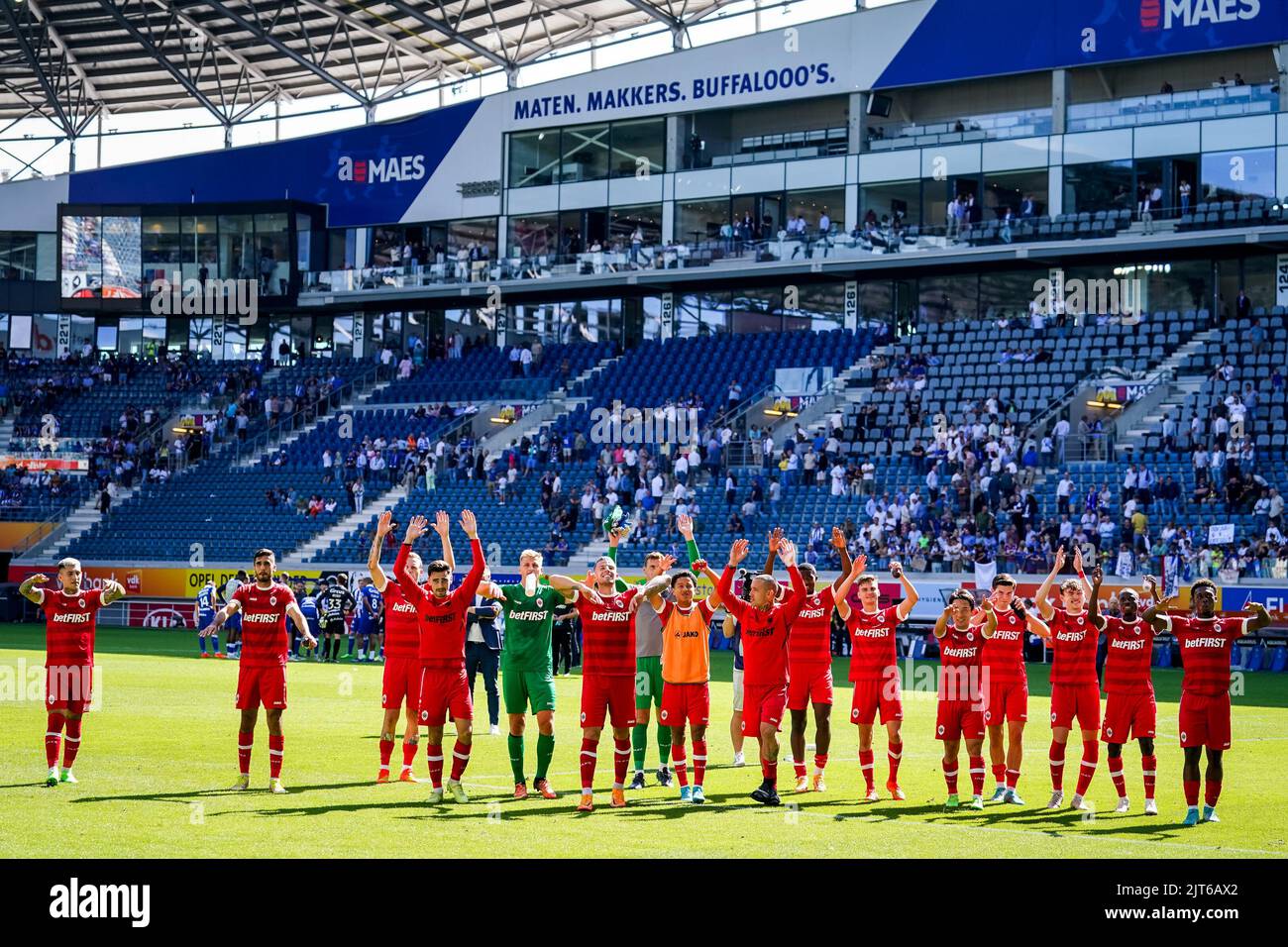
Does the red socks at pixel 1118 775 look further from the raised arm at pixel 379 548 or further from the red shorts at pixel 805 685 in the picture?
the raised arm at pixel 379 548

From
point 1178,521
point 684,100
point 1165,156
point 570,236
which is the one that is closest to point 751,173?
point 684,100

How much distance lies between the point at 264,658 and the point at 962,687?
6790mm

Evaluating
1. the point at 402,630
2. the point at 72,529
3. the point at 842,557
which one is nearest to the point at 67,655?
the point at 402,630

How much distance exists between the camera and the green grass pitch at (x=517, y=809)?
13.1 meters

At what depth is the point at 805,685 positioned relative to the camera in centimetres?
1670

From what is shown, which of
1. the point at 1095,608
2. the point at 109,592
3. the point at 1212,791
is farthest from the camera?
the point at 109,592

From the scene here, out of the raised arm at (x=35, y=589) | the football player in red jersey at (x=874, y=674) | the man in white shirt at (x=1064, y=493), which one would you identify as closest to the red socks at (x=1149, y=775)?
the football player in red jersey at (x=874, y=674)

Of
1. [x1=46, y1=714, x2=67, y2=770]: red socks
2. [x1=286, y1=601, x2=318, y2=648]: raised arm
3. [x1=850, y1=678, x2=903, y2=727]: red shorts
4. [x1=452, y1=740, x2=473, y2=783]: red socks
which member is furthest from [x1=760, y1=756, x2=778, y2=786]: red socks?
[x1=46, y1=714, x2=67, y2=770]: red socks

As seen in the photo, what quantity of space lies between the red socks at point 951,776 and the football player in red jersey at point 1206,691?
2083mm

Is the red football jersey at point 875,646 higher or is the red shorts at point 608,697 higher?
the red football jersey at point 875,646

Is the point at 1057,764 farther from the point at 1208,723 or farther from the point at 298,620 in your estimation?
the point at 298,620

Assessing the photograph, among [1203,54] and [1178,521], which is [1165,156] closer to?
[1203,54]

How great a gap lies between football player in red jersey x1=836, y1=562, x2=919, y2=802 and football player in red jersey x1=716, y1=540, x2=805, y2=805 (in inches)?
32.1

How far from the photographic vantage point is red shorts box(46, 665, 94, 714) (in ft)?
54.4
